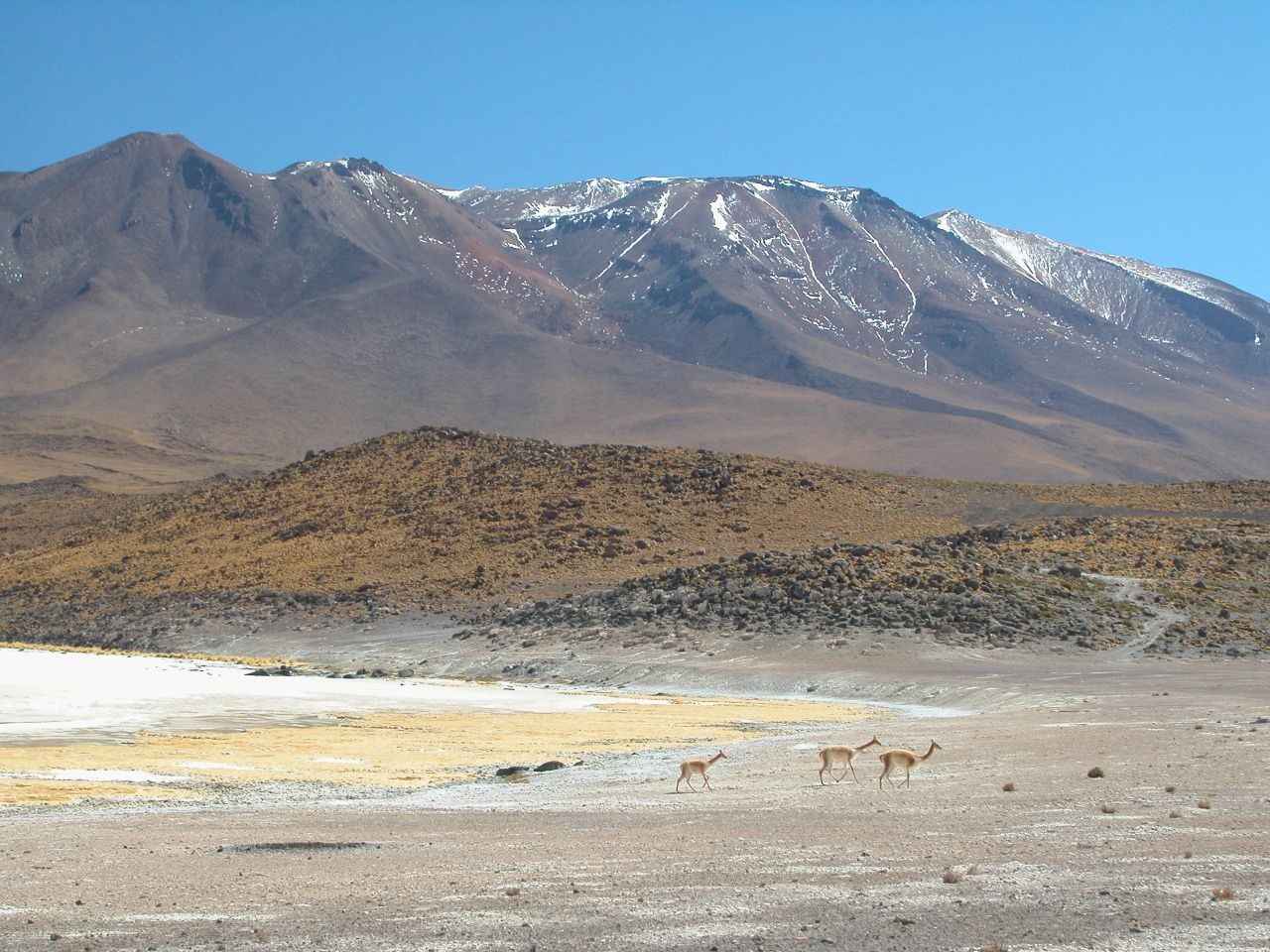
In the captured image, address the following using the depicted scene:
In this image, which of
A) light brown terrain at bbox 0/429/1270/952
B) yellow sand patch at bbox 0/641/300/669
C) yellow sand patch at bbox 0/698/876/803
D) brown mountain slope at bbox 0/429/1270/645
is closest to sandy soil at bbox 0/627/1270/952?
light brown terrain at bbox 0/429/1270/952

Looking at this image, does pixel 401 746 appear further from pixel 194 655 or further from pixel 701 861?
pixel 194 655

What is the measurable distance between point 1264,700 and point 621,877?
21885 mm

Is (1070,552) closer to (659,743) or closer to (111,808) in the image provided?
(659,743)

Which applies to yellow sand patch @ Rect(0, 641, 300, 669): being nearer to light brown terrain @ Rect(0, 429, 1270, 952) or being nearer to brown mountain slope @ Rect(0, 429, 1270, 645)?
light brown terrain @ Rect(0, 429, 1270, 952)

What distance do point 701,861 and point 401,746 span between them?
38.8ft

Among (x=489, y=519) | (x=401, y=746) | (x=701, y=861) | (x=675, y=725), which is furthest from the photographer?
(x=489, y=519)

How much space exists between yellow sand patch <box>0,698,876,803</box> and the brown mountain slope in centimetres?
2380

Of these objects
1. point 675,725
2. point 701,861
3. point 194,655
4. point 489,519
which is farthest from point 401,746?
point 489,519

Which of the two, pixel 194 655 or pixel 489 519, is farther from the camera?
pixel 489 519

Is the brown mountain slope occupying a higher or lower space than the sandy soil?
higher

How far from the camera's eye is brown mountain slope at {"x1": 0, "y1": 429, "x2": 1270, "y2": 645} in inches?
2263

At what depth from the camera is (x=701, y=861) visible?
13.0 metres

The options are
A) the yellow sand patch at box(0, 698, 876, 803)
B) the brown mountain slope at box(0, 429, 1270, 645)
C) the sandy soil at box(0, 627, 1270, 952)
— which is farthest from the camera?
the brown mountain slope at box(0, 429, 1270, 645)

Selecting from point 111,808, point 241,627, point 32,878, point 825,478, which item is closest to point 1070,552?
point 825,478
